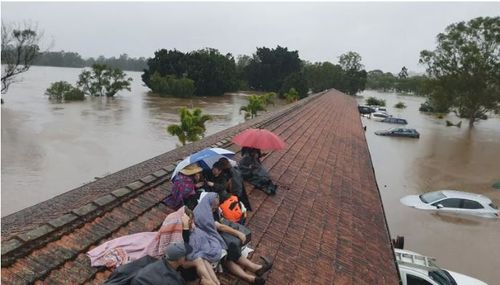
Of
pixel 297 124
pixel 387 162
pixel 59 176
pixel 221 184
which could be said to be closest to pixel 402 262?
pixel 221 184

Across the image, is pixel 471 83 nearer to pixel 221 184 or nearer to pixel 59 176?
pixel 59 176

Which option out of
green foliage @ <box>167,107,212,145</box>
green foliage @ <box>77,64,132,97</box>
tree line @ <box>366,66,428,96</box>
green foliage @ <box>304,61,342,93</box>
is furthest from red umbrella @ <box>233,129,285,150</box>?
tree line @ <box>366,66,428,96</box>

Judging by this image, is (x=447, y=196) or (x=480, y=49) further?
(x=480, y=49)

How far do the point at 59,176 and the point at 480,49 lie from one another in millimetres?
39734

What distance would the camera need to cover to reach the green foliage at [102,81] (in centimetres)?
5497

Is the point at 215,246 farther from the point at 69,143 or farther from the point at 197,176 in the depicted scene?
A: the point at 69,143

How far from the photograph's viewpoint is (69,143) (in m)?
23.9

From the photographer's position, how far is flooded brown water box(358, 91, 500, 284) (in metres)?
12.1

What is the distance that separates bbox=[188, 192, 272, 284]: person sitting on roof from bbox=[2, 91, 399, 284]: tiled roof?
0.16 metres

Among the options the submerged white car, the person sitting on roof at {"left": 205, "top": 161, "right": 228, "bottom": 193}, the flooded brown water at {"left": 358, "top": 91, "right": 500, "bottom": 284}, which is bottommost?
the flooded brown water at {"left": 358, "top": 91, "right": 500, "bottom": 284}

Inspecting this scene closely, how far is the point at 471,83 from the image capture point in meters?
40.2

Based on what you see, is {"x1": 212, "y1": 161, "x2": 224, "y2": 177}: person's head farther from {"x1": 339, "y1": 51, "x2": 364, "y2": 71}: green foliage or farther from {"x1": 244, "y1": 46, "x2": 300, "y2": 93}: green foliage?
{"x1": 339, "y1": 51, "x2": 364, "y2": 71}: green foliage

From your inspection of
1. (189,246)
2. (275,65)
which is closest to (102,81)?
(275,65)

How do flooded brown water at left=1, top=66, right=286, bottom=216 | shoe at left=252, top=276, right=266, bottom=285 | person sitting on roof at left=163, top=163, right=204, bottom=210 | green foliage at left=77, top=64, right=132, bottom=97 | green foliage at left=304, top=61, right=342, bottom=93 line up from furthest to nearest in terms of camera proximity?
green foliage at left=304, top=61, right=342, bottom=93 < green foliage at left=77, top=64, right=132, bottom=97 < flooded brown water at left=1, top=66, right=286, bottom=216 < person sitting on roof at left=163, top=163, right=204, bottom=210 < shoe at left=252, top=276, right=266, bottom=285
